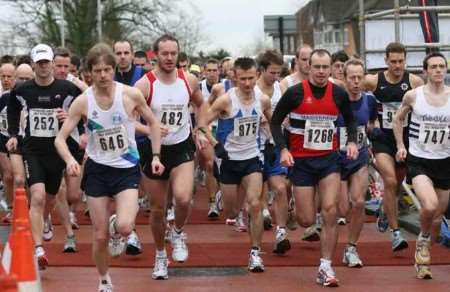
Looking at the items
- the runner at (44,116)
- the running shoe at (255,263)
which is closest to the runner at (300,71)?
the running shoe at (255,263)

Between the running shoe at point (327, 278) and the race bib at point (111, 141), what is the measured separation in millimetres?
2158

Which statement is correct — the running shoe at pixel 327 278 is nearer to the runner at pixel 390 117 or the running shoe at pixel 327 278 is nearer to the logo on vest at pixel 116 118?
the runner at pixel 390 117

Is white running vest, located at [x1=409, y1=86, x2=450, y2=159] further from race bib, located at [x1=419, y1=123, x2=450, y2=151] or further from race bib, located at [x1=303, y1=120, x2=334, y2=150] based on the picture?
race bib, located at [x1=303, y1=120, x2=334, y2=150]

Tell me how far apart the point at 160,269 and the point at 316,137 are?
6.33 ft

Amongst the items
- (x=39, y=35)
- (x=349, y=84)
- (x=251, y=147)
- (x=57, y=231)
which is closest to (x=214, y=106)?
(x=251, y=147)

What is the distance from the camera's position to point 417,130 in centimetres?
1048

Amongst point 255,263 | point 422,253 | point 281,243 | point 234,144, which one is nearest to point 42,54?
point 234,144

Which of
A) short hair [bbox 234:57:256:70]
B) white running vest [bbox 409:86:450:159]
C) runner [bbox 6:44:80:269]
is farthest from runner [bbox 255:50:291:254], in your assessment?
runner [bbox 6:44:80:269]

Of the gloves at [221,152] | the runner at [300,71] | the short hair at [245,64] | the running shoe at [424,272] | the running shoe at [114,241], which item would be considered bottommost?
the running shoe at [424,272]

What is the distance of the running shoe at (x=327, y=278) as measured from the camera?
9698 millimetres

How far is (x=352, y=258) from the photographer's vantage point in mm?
10883

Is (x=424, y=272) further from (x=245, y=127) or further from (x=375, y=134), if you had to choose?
(x=245, y=127)

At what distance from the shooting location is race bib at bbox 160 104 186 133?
1037 centimetres

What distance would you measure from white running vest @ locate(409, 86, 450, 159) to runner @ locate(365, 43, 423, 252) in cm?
101
